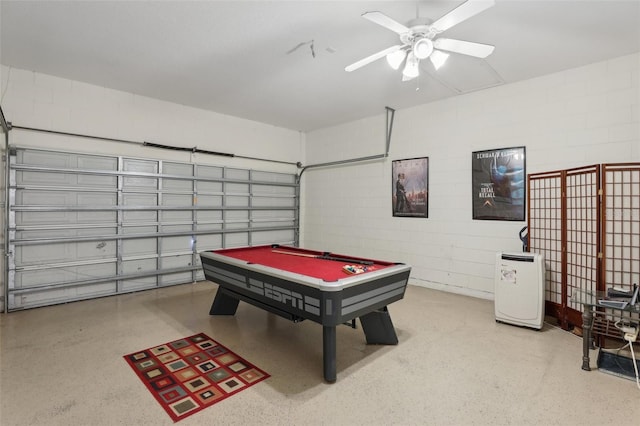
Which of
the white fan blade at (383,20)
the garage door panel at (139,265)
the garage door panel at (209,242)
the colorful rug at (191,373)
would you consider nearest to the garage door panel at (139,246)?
the garage door panel at (139,265)

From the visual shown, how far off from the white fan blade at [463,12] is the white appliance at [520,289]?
2576 millimetres

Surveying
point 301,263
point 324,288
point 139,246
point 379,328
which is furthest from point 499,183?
point 139,246

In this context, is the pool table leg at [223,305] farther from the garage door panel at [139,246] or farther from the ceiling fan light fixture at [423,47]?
the ceiling fan light fixture at [423,47]

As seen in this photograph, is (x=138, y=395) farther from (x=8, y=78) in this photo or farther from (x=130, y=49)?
(x=8, y=78)

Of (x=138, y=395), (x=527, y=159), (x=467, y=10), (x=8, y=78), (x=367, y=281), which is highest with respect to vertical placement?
(x=8, y=78)

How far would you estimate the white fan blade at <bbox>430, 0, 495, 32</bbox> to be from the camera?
202 centimetres

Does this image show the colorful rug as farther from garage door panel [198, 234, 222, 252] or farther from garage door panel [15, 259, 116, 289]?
garage door panel [198, 234, 222, 252]

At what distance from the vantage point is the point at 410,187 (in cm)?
546

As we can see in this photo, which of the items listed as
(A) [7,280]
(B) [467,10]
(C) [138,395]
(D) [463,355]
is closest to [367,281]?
(D) [463,355]

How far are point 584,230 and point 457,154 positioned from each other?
78.8 inches

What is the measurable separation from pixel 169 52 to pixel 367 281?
3343 mm

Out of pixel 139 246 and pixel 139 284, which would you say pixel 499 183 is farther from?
pixel 139 284

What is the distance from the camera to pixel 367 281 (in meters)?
2.52

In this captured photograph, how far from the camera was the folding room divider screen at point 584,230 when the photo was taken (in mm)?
3055
